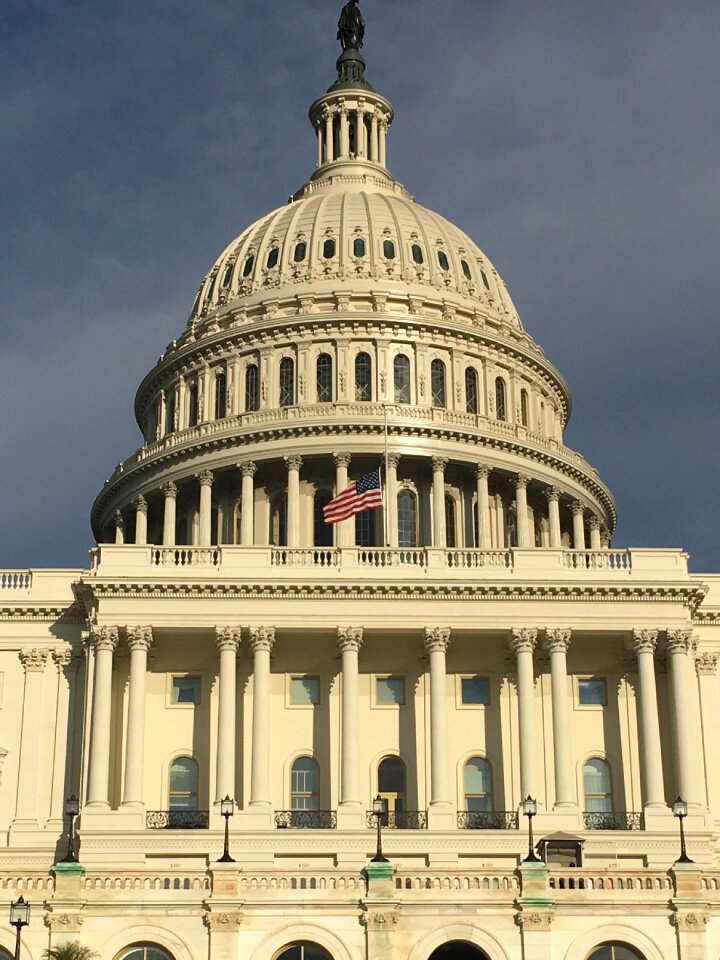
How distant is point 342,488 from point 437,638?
827 inches

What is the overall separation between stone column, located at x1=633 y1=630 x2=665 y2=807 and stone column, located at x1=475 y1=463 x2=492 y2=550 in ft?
68.2

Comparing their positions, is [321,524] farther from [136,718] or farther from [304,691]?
[136,718]

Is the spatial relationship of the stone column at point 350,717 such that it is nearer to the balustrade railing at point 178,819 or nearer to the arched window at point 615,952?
the balustrade railing at point 178,819

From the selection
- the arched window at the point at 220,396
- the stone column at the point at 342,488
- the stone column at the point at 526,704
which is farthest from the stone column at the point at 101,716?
the arched window at the point at 220,396

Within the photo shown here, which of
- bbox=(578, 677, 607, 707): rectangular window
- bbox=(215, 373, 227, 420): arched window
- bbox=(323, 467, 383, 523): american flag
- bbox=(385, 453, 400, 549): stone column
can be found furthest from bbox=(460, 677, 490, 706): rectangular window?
bbox=(215, 373, 227, 420): arched window

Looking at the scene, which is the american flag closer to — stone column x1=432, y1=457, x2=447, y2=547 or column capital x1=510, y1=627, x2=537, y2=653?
stone column x1=432, y1=457, x2=447, y2=547

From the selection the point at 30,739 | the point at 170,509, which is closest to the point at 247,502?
the point at 170,509

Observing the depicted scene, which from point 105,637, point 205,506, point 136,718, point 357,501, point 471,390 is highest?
point 471,390

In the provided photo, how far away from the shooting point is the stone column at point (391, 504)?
9012 cm

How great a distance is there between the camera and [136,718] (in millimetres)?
68812

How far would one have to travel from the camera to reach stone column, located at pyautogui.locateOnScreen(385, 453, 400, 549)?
90125mm

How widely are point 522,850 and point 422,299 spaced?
43.0 meters

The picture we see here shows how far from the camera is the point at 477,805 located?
71438mm

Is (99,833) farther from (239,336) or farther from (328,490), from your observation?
(239,336)
